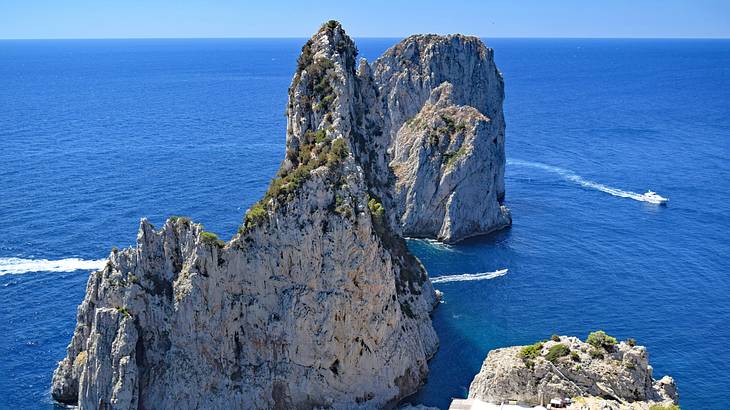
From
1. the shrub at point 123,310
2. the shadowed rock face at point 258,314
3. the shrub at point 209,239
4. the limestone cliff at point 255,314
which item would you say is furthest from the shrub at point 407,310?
the shrub at point 123,310

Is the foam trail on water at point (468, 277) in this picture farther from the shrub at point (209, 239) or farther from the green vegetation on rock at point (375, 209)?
the shrub at point (209, 239)

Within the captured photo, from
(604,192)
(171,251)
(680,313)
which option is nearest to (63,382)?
(171,251)

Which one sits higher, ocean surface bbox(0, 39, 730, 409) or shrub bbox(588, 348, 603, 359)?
shrub bbox(588, 348, 603, 359)

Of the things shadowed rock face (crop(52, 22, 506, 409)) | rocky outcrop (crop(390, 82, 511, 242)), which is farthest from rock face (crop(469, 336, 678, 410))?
rocky outcrop (crop(390, 82, 511, 242))

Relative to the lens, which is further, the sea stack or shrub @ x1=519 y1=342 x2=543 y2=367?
shrub @ x1=519 y1=342 x2=543 y2=367

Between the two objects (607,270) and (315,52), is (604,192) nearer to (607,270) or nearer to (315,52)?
(607,270)

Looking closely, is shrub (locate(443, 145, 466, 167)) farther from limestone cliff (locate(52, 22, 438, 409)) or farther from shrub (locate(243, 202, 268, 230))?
shrub (locate(243, 202, 268, 230))
